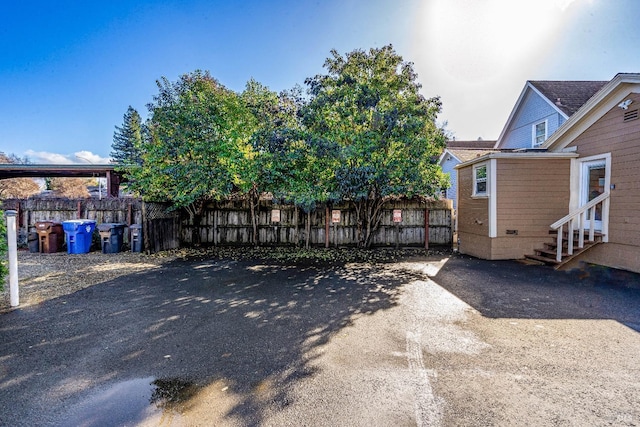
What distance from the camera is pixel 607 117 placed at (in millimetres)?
8062

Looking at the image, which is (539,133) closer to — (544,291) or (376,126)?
(376,126)

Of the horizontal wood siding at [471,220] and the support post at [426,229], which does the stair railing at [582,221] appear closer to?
the horizontal wood siding at [471,220]

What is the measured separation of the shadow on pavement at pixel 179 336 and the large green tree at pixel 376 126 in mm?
3949

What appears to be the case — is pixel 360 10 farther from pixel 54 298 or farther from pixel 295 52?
pixel 54 298

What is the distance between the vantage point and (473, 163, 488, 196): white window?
986 cm

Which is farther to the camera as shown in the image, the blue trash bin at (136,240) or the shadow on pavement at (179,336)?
the blue trash bin at (136,240)

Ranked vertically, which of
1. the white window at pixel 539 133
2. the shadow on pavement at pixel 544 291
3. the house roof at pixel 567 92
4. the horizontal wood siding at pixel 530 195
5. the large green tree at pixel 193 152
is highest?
the house roof at pixel 567 92

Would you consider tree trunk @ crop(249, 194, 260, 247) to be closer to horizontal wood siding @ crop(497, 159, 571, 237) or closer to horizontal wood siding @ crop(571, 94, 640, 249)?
horizontal wood siding @ crop(497, 159, 571, 237)

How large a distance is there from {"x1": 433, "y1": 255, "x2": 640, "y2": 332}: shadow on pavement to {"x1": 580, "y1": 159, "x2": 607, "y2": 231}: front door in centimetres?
162

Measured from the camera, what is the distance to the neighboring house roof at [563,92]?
13245mm

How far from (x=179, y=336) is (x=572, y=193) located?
10.8 meters

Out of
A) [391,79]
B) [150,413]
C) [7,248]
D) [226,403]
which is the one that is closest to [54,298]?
[7,248]

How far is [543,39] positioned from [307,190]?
7998mm

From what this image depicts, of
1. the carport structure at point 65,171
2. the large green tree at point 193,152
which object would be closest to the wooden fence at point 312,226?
the large green tree at point 193,152
